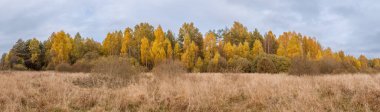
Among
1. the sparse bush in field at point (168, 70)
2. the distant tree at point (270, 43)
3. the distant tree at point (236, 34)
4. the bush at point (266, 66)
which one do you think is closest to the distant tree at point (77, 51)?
the distant tree at point (236, 34)

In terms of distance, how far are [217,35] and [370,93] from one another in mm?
48275

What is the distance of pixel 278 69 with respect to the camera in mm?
28609

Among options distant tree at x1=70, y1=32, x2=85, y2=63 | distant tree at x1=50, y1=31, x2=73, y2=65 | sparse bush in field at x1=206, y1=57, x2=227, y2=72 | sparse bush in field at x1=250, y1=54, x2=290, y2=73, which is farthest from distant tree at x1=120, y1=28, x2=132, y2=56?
sparse bush in field at x1=250, y1=54, x2=290, y2=73

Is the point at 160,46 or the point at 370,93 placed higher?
the point at 160,46

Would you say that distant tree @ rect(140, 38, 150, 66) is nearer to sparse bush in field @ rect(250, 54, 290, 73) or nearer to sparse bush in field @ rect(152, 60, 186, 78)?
sparse bush in field @ rect(250, 54, 290, 73)

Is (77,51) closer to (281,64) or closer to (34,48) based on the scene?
(34,48)

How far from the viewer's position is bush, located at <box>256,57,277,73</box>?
27.5 meters

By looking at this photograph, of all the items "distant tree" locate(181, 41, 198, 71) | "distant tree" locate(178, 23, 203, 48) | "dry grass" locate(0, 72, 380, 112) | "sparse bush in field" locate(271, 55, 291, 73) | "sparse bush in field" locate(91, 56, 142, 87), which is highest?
"distant tree" locate(178, 23, 203, 48)

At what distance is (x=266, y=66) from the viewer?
27.8 metres

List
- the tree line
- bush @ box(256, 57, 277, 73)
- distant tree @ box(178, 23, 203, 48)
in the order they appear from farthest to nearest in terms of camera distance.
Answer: distant tree @ box(178, 23, 203, 48), the tree line, bush @ box(256, 57, 277, 73)

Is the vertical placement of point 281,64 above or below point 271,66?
above

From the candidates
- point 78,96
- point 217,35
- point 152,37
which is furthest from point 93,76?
point 217,35

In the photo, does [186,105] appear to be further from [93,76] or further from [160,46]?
[160,46]

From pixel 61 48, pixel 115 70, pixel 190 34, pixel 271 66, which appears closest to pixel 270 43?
pixel 190 34
